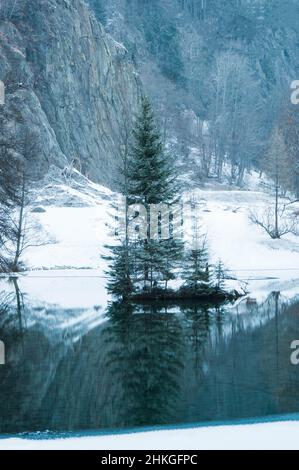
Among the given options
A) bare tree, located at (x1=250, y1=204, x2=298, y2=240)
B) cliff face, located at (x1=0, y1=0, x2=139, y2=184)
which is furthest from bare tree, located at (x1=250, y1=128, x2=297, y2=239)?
cliff face, located at (x1=0, y1=0, x2=139, y2=184)

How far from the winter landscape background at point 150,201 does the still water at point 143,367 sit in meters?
0.06

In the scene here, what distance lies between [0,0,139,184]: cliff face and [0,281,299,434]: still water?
30.1 meters

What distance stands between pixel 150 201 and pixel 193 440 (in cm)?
1956

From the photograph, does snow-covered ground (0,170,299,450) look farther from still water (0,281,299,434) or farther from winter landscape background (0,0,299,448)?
still water (0,281,299,434)

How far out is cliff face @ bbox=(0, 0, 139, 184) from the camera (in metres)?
52.9

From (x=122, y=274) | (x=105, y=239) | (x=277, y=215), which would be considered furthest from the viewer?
(x=277, y=215)

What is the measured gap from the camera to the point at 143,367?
14992 millimetres

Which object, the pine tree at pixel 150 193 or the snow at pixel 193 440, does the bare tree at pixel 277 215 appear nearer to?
the pine tree at pixel 150 193

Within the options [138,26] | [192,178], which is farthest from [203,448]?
[138,26]

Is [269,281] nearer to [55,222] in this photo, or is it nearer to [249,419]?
[55,222]

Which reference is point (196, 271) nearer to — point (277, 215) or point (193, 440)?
point (193, 440)

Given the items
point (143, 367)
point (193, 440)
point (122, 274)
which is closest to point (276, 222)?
point (122, 274)

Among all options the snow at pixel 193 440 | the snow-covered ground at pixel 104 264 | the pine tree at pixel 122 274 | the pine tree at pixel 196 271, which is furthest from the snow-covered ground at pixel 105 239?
the snow at pixel 193 440

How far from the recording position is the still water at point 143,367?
11.3m
